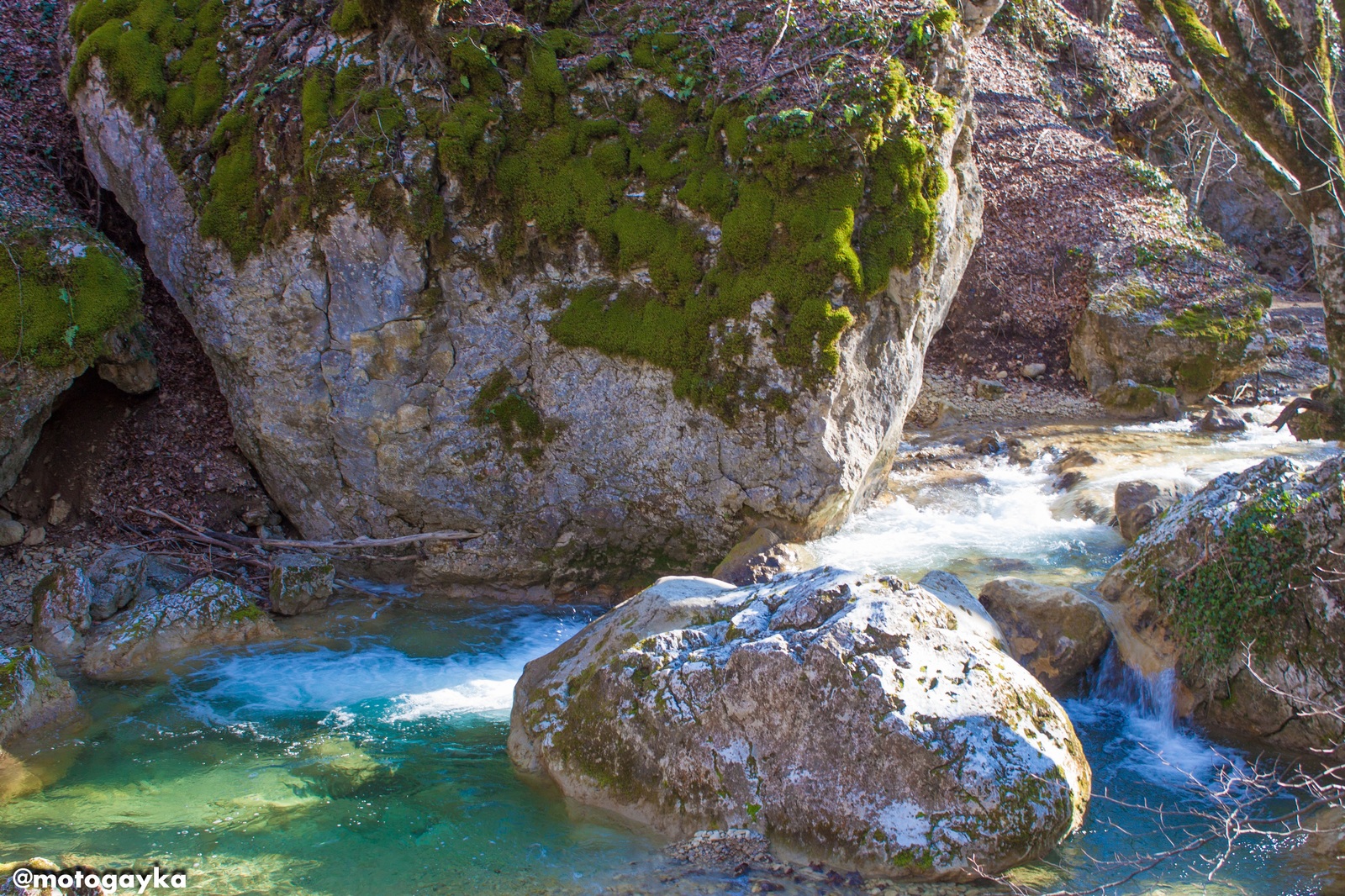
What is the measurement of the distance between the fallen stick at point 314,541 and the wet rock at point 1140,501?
5.83 m

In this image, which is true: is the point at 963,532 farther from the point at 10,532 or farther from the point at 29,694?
the point at 10,532

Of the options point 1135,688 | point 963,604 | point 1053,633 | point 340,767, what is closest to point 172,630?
point 340,767

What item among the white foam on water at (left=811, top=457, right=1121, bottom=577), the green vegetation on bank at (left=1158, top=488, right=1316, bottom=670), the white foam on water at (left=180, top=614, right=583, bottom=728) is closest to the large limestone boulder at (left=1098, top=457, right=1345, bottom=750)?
the green vegetation on bank at (left=1158, top=488, right=1316, bottom=670)

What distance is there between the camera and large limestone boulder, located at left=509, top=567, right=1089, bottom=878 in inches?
156

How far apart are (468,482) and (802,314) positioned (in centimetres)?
309

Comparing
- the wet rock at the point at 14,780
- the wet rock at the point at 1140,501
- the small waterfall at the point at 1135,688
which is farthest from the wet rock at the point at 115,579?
the wet rock at the point at 1140,501

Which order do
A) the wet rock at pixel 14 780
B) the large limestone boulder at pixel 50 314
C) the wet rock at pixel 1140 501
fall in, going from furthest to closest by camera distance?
the wet rock at pixel 1140 501, the large limestone boulder at pixel 50 314, the wet rock at pixel 14 780

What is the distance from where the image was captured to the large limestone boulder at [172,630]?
6016 millimetres

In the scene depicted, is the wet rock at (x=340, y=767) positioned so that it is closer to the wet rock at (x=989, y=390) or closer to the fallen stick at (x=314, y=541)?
the fallen stick at (x=314, y=541)

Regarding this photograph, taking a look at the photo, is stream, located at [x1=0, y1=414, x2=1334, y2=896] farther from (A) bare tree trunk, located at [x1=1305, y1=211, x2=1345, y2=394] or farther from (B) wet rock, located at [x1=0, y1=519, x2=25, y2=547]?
(A) bare tree trunk, located at [x1=1305, y1=211, x2=1345, y2=394]

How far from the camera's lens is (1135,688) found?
18.6ft

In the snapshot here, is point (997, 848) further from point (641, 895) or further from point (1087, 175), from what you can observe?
point (1087, 175)

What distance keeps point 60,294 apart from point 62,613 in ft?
8.09

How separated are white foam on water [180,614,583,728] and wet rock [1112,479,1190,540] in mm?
5230
